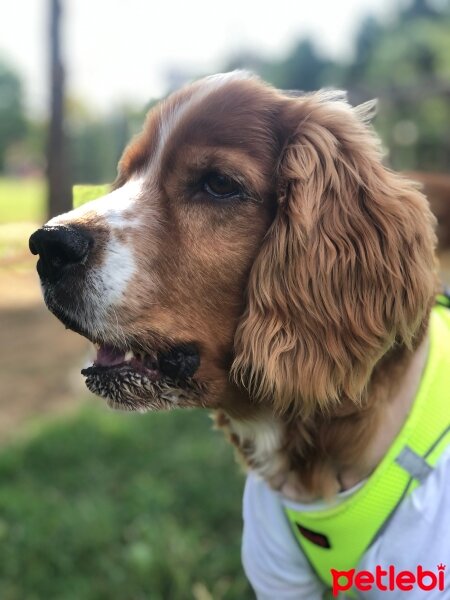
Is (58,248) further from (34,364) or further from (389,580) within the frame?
(34,364)

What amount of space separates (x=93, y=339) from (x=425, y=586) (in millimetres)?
1301

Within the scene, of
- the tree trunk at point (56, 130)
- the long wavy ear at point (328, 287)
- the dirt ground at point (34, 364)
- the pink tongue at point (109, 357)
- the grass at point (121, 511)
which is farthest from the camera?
the tree trunk at point (56, 130)

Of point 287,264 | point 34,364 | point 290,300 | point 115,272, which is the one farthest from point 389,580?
point 34,364

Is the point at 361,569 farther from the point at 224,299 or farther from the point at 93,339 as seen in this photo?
the point at 93,339

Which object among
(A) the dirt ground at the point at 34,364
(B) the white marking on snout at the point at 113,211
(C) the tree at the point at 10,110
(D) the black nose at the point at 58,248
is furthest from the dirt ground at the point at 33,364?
(C) the tree at the point at 10,110

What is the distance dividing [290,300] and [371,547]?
2.95 ft

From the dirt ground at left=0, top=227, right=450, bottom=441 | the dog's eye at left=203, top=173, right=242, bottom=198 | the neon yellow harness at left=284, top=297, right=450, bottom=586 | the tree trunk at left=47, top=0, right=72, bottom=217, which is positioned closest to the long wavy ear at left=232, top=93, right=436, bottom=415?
the dog's eye at left=203, top=173, right=242, bottom=198

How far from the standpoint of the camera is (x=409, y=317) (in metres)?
1.96

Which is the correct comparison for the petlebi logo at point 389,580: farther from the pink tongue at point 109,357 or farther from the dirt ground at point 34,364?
the dirt ground at point 34,364

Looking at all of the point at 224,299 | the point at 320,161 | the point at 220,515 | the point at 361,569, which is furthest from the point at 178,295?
the point at 220,515

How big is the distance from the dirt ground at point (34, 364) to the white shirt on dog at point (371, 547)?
7.54ft

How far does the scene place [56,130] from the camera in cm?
884

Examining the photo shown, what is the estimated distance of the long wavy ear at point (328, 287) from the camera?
1.94 metres

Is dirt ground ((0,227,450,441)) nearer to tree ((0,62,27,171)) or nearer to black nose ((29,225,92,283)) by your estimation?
black nose ((29,225,92,283))
